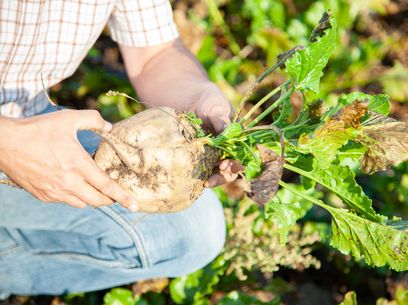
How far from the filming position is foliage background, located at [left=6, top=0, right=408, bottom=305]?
7.03 ft

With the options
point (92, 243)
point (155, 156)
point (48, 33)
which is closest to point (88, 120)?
point (155, 156)

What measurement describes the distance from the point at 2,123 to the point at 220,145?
0.59 meters

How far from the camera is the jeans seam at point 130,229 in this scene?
186 centimetres

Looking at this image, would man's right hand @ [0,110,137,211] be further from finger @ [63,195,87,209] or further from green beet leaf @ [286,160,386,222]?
green beet leaf @ [286,160,386,222]

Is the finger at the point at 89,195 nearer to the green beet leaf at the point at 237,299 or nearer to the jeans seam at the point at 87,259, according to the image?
the jeans seam at the point at 87,259

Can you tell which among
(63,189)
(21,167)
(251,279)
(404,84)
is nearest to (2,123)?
(21,167)

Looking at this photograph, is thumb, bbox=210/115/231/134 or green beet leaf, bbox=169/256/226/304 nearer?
thumb, bbox=210/115/231/134

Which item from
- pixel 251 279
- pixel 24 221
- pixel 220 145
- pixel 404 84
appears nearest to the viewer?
pixel 220 145

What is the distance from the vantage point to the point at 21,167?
4.62 ft

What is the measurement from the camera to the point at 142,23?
188cm

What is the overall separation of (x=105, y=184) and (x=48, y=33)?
53cm

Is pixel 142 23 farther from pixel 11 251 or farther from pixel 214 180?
pixel 11 251

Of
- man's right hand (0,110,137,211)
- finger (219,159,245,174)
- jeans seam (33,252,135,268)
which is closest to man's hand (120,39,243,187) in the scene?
finger (219,159,245,174)

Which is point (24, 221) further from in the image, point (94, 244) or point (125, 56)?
point (125, 56)
